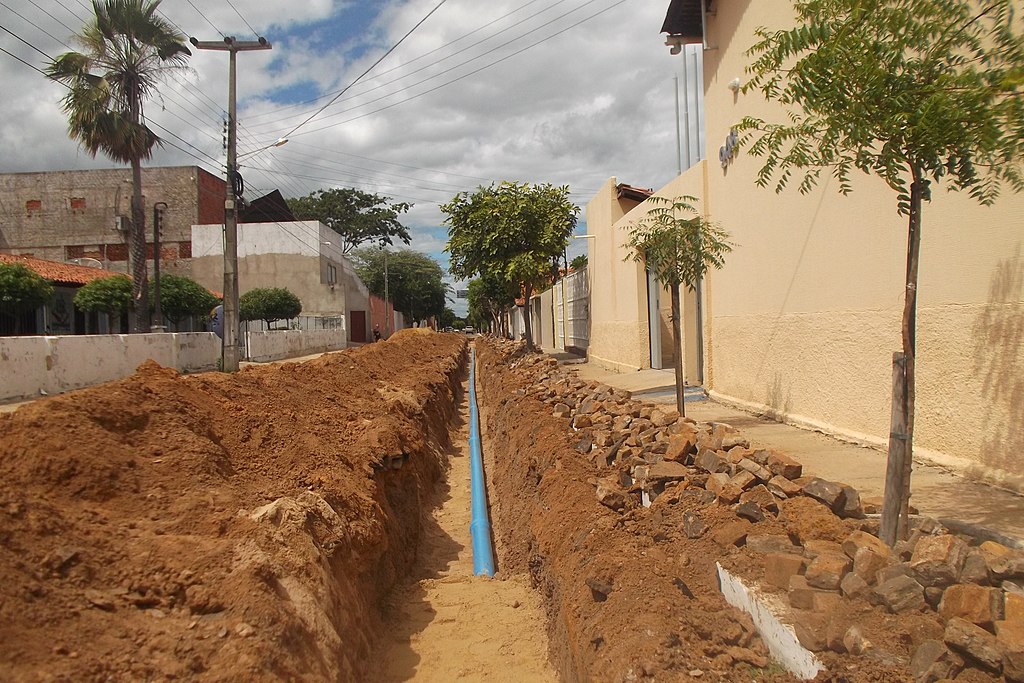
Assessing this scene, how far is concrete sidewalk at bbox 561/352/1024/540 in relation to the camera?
504 centimetres

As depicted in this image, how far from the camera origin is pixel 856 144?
3848mm

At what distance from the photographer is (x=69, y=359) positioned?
15820 mm

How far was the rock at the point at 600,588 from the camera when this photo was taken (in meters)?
4.24

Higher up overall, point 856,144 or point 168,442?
point 856,144

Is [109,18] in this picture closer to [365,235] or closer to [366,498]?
[366,498]

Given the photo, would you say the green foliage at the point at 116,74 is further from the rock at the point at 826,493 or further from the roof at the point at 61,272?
the rock at the point at 826,493

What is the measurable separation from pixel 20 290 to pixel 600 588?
75.5 feet

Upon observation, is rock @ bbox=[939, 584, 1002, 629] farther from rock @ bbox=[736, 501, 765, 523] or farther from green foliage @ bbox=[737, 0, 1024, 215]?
green foliage @ bbox=[737, 0, 1024, 215]

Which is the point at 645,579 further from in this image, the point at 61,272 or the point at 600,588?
the point at 61,272

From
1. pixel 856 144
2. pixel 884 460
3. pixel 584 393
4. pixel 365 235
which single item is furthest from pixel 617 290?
pixel 365 235

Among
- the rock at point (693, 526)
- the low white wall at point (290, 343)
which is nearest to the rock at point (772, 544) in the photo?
the rock at point (693, 526)

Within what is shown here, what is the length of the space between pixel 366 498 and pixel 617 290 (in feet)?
52.7

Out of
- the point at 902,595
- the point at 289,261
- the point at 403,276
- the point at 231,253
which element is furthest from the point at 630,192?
the point at 403,276

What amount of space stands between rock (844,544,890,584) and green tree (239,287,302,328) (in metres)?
35.7
